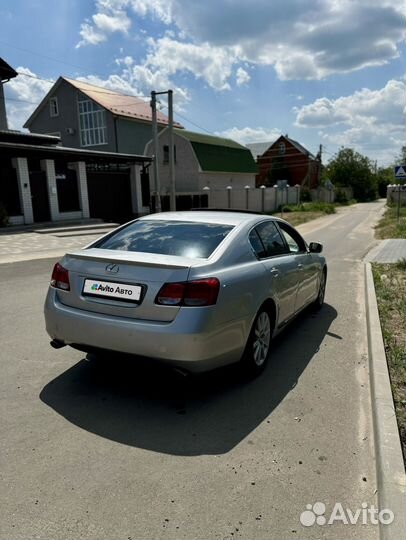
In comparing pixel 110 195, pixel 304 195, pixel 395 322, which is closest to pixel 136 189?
pixel 110 195

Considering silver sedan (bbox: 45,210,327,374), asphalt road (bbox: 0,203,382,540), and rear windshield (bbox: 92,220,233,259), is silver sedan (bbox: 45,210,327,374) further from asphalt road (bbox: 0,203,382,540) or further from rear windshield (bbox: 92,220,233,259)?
asphalt road (bbox: 0,203,382,540)

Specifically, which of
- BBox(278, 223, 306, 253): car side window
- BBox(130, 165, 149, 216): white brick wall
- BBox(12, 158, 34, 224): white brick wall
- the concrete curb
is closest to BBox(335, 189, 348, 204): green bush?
BBox(130, 165, 149, 216): white brick wall

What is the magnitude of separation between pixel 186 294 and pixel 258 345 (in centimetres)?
114

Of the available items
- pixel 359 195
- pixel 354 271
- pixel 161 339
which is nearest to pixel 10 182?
pixel 354 271

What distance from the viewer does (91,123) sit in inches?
1367

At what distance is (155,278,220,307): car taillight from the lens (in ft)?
10.5

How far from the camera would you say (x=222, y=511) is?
2330mm

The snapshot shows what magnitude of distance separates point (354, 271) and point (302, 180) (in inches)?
2248

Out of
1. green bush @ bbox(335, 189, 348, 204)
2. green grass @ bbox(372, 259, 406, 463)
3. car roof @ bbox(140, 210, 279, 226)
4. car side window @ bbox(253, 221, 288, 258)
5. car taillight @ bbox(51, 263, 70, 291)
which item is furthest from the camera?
green bush @ bbox(335, 189, 348, 204)

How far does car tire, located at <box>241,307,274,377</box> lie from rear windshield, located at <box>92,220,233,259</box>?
2.62 feet

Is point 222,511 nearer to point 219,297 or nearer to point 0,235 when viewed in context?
point 219,297

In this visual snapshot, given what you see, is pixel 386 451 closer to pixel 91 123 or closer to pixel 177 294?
pixel 177 294

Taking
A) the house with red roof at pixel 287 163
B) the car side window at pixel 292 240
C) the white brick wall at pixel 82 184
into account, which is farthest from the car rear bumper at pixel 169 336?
the house with red roof at pixel 287 163

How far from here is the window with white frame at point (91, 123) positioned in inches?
1344
